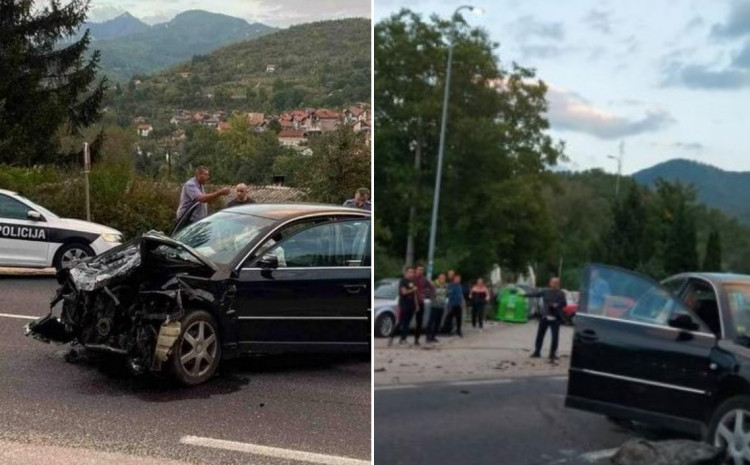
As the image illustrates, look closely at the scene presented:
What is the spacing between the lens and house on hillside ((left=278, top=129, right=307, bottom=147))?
15.8 feet

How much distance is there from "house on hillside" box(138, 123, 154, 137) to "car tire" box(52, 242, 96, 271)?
1210mm

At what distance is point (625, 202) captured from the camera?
52.4 inches

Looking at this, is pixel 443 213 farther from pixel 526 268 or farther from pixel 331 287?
pixel 331 287

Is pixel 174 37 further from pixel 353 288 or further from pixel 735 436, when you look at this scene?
pixel 735 436

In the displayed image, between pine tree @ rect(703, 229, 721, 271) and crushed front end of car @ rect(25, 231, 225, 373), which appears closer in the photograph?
pine tree @ rect(703, 229, 721, 271)

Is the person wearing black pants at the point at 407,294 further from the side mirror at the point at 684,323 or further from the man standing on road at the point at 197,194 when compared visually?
the man standing on road at the point at 197,194

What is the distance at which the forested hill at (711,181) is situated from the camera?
1292mm

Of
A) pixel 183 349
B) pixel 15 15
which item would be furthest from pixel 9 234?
pixel 15 15

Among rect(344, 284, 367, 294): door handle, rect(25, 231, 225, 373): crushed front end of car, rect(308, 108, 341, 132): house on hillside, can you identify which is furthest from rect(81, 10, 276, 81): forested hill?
rect(344, 284, 367, 294): door handle

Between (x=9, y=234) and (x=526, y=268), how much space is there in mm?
7751

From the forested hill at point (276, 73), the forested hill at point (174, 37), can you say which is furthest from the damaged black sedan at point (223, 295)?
the forested hill at point (174, 37)

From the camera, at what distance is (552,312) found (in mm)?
1403

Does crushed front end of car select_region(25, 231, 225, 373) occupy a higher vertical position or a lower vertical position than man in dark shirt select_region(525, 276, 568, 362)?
lower

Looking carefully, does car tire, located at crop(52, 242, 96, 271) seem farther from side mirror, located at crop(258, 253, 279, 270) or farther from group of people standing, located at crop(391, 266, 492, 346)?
group of people standing, located at crop(391, 266, 492, 346)
